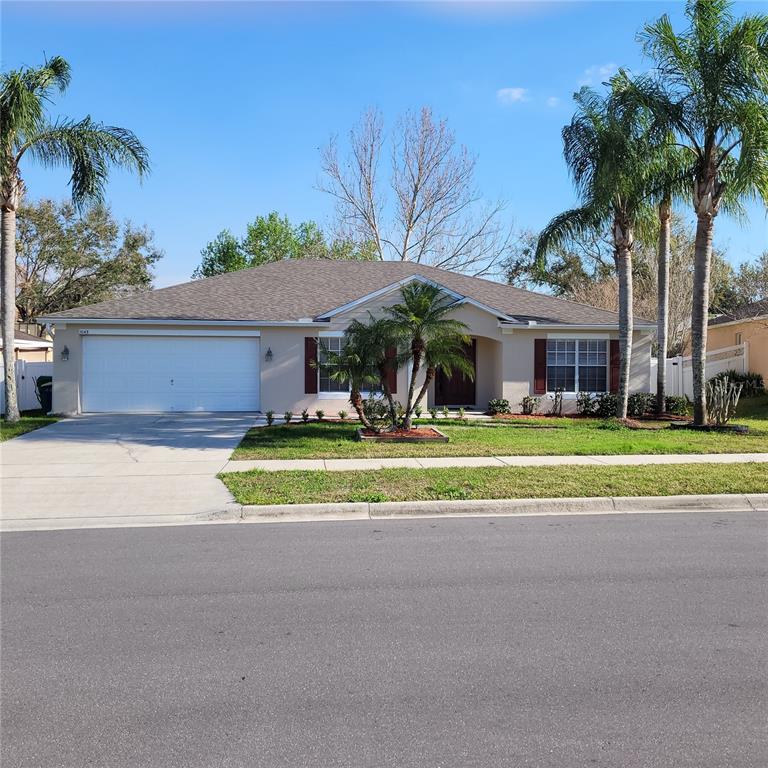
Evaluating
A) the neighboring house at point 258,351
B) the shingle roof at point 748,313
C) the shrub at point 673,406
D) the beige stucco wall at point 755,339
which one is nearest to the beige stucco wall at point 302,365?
the neighboring house at point 258,351

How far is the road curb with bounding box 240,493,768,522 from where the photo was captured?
8953 mm

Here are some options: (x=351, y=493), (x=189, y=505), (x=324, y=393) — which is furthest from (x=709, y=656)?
(x=324, y=393)

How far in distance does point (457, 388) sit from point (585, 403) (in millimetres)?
3978

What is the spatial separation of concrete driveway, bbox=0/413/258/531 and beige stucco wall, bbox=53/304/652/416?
2666 millimetres

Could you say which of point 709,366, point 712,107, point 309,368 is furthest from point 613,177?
point 709,366

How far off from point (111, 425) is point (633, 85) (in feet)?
49.0

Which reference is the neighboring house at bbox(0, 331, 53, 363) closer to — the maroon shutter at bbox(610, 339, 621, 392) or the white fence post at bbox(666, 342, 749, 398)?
the maroon shutter at bbox(610, 339, 621, 392)

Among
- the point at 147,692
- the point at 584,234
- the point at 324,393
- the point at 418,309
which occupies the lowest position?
the point at 147,692

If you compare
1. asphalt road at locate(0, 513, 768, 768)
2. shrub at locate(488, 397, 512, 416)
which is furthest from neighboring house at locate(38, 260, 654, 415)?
asphalt road at locate(0, 513, 768, 768)

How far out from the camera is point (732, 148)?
16.5 metres

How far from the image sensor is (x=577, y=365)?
21.8 metres

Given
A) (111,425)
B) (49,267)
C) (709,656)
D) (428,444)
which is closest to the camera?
(709,656)

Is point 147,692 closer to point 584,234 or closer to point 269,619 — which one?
point 269,619

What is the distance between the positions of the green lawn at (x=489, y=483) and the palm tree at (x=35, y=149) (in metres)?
10.3
